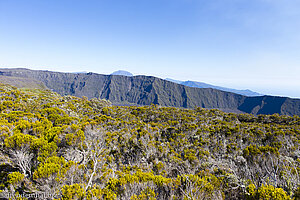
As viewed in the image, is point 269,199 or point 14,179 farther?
point 14,179

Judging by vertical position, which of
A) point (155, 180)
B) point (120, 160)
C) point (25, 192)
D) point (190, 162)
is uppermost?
point (155, 180)

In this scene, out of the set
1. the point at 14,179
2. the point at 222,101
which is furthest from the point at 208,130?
the point at 222,101

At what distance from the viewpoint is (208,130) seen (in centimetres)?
1645

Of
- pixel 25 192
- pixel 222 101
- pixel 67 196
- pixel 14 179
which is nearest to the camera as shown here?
pixel 67 196

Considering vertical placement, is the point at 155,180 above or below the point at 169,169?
above

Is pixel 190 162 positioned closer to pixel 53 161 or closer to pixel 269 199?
pixel 269 199

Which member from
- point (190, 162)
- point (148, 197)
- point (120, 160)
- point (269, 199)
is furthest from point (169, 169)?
point (269, 199)

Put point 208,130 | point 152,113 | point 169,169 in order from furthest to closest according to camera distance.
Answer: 1. point 152,113
2. point 208,130
3. point 169,169

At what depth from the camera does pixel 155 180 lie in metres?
6.20

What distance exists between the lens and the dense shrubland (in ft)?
17.5

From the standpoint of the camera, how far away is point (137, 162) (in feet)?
38.0

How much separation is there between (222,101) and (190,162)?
19908cm

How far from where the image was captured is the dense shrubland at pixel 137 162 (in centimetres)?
534

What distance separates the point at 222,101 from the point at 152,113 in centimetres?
18881
